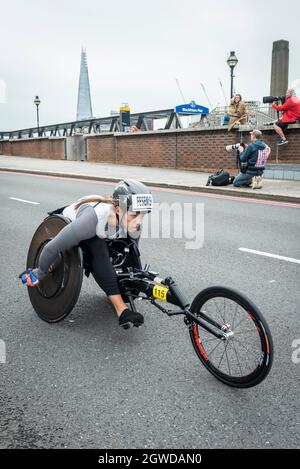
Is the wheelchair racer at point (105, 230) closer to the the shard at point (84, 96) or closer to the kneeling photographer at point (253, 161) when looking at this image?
the kneeling photographer at point (253, 161)

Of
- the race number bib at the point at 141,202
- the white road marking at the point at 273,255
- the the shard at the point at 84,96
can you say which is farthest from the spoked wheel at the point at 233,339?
the the shard at the point at 84,96

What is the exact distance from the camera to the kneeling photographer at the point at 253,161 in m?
11.6

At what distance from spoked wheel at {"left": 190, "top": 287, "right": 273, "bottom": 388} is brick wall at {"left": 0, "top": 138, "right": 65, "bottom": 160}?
88.7ft

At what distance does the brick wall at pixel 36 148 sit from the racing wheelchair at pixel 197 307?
85.8ft

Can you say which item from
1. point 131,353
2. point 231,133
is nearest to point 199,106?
point 231,133

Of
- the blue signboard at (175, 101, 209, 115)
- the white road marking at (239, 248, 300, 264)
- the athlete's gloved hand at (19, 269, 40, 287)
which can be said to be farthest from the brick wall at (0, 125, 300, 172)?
the athlete's gloved hand at (19, 269, 40, 287)

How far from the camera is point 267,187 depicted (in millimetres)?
12508

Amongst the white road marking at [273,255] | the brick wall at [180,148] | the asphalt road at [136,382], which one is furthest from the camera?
the brick wall at [180,148]

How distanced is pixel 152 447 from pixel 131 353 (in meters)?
0.97

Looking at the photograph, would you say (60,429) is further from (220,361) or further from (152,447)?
(220,361)

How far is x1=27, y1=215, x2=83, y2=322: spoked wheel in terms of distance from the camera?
3146 mm
